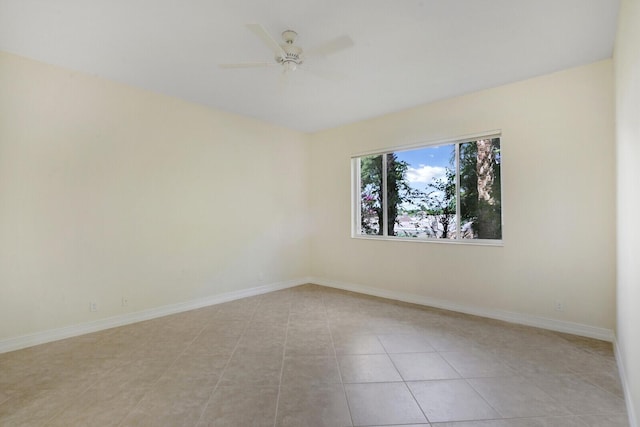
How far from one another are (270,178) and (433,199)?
8.65ft

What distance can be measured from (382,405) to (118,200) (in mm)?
3443

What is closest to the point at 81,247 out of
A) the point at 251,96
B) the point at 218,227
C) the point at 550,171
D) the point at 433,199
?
the point at 218,227

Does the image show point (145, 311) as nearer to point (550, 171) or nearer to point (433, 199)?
point (433, 199)

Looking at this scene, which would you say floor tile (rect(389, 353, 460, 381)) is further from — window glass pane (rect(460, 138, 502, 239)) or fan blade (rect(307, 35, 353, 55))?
fan blade (rect(307, 35, 353, 55))

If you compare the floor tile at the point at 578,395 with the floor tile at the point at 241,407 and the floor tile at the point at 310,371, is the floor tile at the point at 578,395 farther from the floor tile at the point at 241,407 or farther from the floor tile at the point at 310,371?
the floor tile at the point at 241,407

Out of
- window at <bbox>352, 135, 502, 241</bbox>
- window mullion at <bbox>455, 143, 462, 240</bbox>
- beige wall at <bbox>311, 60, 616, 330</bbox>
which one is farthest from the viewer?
window mullion at <bbox>455, 143, 462, 240</bbox>

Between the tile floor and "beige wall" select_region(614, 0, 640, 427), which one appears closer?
"beige wall" select_region(614, 0, 640, 427)

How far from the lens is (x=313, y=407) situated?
1.98m

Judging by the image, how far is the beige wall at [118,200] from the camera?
290 centimetres

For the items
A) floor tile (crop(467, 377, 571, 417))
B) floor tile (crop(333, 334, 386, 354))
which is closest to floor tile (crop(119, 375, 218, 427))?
floor tile (crop(333, 334, 386, 354))

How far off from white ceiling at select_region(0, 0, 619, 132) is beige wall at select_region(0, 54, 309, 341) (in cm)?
40

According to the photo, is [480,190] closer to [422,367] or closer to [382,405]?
[422,367]

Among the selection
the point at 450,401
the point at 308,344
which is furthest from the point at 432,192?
the point at 450,401

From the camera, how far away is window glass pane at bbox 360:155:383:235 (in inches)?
198
